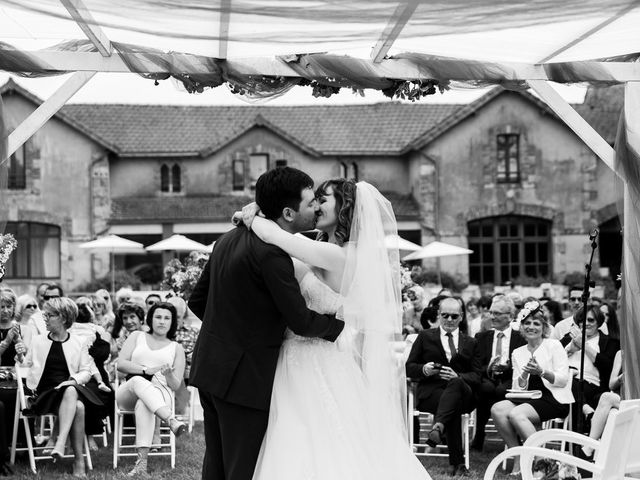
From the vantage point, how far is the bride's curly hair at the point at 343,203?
559cm

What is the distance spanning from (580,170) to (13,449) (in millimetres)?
27987

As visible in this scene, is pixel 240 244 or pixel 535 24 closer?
pixel 240 244

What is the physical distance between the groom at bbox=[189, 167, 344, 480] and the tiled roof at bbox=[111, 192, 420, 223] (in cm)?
2933

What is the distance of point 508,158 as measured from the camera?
→ 34.9m

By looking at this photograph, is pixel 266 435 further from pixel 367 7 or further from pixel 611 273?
pixel 611 273

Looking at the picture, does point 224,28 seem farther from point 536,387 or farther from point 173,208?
point 173,208

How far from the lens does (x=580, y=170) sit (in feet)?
113

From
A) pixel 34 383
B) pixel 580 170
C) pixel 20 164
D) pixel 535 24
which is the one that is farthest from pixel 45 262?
pixel 535 24

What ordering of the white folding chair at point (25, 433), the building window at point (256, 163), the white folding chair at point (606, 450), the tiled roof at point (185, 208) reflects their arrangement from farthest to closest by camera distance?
the building window at point (256, 163) → the tiled roof at point (185, 208) → the white folding chair at point (25, 433) → the white folding chair at point (606, 450)

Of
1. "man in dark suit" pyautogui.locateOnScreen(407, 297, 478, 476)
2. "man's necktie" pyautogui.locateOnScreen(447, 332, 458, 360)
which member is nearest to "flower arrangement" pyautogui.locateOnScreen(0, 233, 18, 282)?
"man in dark suit" pyautogui.locateOnScreen(407, 297, 478, 476)

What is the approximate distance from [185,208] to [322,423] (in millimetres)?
30235

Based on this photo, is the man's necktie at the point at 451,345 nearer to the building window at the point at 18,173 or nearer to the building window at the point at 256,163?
the building window at the point at 256,163

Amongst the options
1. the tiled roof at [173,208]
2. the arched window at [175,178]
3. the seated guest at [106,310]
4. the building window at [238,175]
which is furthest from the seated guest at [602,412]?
the arched window at [175,178]

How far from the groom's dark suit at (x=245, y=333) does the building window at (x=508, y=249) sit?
29.3 m
